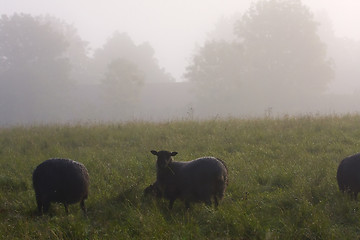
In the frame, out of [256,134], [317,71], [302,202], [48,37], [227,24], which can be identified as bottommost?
[302,202]

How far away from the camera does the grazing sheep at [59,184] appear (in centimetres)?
545

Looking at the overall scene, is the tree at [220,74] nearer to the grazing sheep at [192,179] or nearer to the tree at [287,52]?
the tree at [287,52]

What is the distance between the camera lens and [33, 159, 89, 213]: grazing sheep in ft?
17.9

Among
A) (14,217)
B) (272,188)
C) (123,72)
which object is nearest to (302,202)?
(272,188)

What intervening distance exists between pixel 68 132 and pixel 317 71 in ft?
111

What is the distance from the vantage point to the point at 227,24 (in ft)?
222

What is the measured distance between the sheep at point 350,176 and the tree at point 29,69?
140 feet

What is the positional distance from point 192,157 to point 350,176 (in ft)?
13.5

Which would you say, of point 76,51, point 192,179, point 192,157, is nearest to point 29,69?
point 76,51

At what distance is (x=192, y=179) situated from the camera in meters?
5.67

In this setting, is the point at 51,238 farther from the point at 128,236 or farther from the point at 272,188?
the point at 272,188

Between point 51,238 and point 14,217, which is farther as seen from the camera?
point 14,217

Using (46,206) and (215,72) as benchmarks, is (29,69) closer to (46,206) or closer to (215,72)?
(215,72)

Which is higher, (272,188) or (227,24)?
(227,24)
